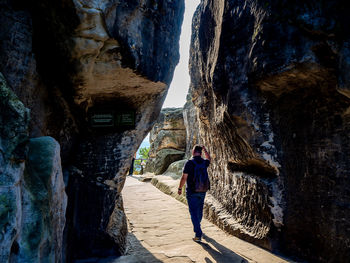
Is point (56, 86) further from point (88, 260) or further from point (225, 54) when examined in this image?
point (225, 54)

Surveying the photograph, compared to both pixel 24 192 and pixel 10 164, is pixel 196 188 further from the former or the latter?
pixel 10 164

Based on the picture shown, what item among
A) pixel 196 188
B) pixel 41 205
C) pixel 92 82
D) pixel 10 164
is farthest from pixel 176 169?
pixel 10 164

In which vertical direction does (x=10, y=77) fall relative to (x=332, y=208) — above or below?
above

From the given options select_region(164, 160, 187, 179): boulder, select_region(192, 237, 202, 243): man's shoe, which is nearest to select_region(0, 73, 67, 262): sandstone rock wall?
select_region(192, 237, 202, 243): man's shoe

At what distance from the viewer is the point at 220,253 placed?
3342mm

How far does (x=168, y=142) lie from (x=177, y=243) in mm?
11892

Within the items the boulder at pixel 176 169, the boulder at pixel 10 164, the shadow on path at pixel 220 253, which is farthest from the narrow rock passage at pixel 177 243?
the boulder at pixel 176 169

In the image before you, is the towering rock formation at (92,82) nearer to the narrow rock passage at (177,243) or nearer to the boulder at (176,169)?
the narrow rock passage at (177,243)

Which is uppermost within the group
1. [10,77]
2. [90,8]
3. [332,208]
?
[90,8]

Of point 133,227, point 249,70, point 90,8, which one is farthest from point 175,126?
point 90,8

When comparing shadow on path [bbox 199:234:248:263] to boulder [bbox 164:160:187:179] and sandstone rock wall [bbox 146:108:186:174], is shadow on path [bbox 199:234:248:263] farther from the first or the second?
sandstone rock wall [bbox 146:108:186:174]

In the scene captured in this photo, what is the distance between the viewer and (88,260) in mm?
3266

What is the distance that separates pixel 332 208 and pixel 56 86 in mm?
3740

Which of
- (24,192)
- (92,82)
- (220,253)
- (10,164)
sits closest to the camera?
(10,164)
